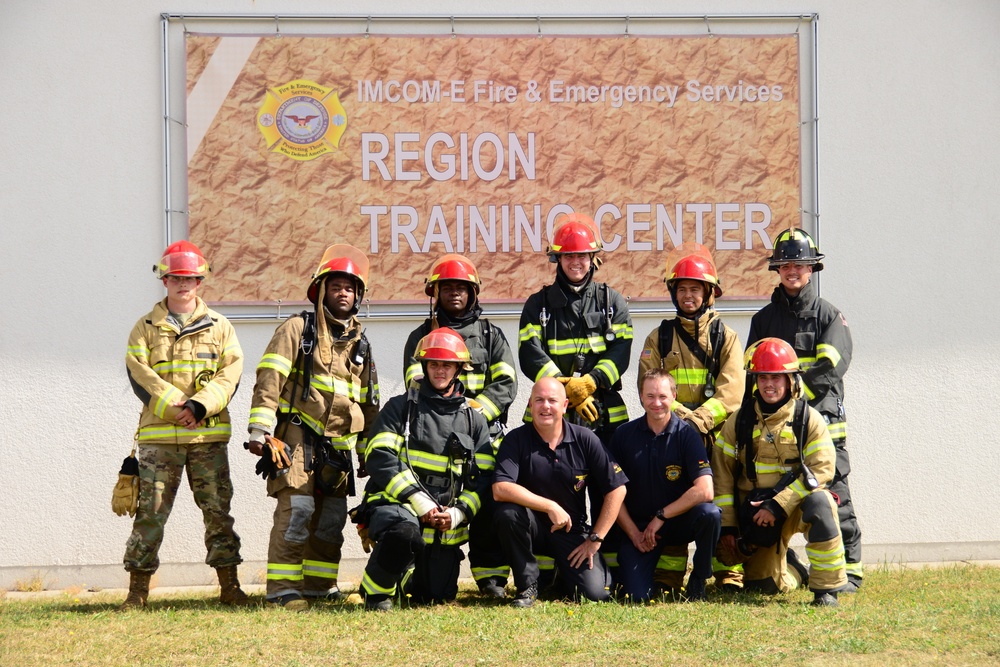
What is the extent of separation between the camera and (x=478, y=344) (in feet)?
21.9

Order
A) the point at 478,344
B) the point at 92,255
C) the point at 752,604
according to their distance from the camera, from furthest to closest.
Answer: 1. the point at 92,255
2. the point at 478,344
3. the point at 752,604

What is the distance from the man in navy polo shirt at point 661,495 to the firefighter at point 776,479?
22 cm

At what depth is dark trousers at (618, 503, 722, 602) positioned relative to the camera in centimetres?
619

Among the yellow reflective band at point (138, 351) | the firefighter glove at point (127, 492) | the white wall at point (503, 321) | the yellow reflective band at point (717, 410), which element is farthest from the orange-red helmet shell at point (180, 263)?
the yellow reflective band at point (717, 410)

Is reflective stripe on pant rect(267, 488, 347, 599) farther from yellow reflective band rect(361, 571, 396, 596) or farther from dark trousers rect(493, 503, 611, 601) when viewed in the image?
dark trousers rect(493, 503, 611, 601)

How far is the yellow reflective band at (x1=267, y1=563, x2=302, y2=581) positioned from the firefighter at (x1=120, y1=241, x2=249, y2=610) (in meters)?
0.31

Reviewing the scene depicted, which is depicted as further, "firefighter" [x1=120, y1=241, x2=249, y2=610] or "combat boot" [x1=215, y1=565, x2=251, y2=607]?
"combat boot" [x1=215, y1=565, x2=251, y2=607]

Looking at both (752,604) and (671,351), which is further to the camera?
(671,351)

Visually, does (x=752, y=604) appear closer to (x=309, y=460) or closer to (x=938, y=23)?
(x=309, y=460)

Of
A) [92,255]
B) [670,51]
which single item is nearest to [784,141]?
[670,51]

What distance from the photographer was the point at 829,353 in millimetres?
6680

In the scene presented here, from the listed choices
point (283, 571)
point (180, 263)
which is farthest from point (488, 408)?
point (180, 263)

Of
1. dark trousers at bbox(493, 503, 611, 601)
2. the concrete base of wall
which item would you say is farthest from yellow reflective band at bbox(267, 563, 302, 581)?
the concrete base of wall

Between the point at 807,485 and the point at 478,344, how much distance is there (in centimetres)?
217
